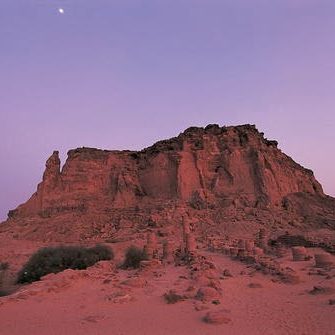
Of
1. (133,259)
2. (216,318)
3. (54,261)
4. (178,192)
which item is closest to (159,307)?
(216,318)

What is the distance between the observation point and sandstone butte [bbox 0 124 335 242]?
1175 inches

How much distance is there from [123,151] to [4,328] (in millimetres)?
32628

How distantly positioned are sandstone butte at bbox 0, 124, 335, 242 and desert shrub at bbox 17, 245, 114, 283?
11.1 m

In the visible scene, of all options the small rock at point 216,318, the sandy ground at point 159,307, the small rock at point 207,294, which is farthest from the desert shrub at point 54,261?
the small rock at point 216,318

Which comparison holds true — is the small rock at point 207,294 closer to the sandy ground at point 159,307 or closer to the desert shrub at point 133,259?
the sandy ground at point 159,307

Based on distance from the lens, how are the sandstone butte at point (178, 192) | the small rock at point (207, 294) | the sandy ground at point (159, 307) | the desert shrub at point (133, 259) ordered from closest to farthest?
1. the sandy ground at point (159, 307)
2. the small rock at point (207, 294)
3. the desert shrub at point (133, 259)
4. the sandstone butte at point (178, 192)

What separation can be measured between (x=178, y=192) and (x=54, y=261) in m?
20.2

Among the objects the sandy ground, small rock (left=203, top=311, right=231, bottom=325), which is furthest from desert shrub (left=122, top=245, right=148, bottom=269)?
small rock (left=203, top=311, right=231, bottom=325)

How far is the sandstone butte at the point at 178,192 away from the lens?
2984cm

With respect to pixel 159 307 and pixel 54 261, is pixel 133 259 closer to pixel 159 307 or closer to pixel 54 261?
pixel 54 261

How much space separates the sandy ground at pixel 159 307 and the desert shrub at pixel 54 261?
2.17 metres

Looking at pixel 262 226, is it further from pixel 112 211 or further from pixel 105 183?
pixel 105 183

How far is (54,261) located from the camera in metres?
14.7

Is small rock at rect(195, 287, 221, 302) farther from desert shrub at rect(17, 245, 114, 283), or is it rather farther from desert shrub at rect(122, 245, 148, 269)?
desert shrub at rect(17, 245, 114, 283)
